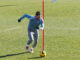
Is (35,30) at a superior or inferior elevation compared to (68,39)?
superior

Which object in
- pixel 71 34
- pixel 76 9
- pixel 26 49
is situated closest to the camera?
pixel 26 49

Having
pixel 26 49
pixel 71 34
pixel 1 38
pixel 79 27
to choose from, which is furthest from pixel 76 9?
pixel 26 49

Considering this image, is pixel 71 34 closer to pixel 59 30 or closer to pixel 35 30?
pixel 59 30

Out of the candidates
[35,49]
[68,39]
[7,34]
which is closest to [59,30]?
[68,39]

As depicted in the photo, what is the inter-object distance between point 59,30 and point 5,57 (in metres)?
7.71

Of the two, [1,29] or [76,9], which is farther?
[76,9]

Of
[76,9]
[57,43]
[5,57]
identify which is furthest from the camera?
[76,9]

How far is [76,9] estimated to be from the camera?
30.3 meters

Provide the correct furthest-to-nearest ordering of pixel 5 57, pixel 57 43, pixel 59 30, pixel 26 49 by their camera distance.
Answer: pixel 59 30, pixel 57 43, pixel 26 49, pixel 5 57

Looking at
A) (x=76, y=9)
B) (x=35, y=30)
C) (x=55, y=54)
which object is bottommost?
(x=76, y=9)

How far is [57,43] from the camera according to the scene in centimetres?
1453

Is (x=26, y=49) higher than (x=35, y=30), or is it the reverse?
(x=35, y=30)

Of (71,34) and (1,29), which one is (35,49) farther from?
(1,29)

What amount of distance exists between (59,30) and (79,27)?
2086 mm
